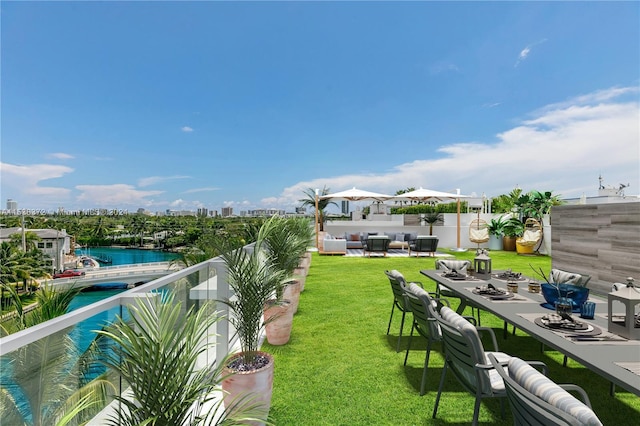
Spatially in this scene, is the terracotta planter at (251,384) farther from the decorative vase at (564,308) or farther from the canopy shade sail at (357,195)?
the canopy shade sail at (357,195)

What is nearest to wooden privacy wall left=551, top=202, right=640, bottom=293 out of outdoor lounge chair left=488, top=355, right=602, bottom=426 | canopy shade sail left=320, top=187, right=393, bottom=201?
outdoor lounge chair left=488, top=355, right=602, bottom=426

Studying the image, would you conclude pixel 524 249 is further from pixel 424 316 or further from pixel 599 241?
pixel 424 316

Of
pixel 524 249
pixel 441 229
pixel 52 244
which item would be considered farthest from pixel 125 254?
pixel 524 249

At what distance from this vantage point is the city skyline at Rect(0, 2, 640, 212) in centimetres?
1416

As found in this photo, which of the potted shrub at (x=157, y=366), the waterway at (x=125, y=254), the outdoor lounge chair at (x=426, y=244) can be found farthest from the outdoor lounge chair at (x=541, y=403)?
the waterway at (x=125, y=254)

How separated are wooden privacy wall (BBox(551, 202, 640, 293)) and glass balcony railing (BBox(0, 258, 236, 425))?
660 cm

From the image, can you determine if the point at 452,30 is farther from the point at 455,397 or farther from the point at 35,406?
the point at 35,406

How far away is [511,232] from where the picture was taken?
13539 millimetres

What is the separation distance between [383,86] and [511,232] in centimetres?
1386

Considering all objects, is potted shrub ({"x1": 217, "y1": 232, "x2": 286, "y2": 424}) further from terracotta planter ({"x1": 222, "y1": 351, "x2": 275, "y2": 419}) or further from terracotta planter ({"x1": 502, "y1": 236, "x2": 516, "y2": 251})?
terracotta planter ({"x1": 502, "y1": 236, "x2": 516, "y2": 251})

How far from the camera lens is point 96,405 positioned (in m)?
1.60

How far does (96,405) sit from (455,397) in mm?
2691

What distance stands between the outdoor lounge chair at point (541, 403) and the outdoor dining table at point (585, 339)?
0.52 metres

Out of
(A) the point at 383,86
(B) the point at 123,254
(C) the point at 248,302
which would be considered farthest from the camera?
(B) the point at 123,254
